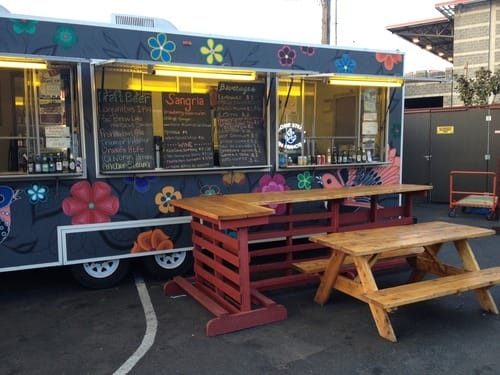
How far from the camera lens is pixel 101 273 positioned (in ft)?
17.1

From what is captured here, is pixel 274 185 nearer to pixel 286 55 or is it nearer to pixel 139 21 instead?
pixel 286 55

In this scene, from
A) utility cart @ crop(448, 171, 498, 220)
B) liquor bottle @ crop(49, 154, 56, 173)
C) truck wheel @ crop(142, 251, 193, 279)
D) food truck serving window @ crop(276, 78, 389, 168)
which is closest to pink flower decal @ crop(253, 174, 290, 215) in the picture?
food truck serving window @ crop(276, 78, 389, 168)

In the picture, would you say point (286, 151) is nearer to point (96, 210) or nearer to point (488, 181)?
point (96, 210)

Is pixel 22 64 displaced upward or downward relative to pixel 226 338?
upward

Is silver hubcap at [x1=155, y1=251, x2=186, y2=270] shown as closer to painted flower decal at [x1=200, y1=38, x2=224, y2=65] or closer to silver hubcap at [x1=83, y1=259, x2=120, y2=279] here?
silver hubcap at [x1=83, y1=259, x2=120, y2=279]

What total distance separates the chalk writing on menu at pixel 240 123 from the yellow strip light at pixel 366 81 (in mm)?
942

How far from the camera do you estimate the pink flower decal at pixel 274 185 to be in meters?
5.98

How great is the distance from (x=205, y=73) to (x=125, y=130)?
1.09 m

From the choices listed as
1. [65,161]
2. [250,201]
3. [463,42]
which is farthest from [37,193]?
[463,42]

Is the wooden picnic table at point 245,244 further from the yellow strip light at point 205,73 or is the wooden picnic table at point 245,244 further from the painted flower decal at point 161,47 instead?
the painted flower decal at point 161,47

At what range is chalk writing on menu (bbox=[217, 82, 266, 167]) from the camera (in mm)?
5824

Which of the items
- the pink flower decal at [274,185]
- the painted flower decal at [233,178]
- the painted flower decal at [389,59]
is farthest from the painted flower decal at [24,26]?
the painted flower decal at [389,59]

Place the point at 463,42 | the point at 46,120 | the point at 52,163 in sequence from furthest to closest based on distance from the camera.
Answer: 1. the point at 463,42
2. the point at 46,120
3. the point at 52,163

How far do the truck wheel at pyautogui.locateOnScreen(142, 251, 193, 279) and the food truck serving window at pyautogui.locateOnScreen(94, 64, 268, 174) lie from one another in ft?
3.27
